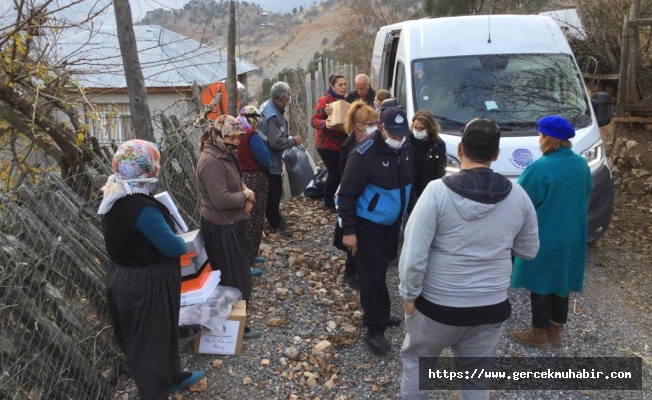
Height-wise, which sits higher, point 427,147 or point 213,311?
point 427,147

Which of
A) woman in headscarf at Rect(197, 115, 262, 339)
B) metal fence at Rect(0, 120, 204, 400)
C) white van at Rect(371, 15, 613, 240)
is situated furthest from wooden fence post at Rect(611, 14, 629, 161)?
metal fence at Rect(0, 120, 204, 400)

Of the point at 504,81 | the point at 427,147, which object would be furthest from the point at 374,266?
the point at 504,81

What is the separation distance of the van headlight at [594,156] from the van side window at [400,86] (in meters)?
2.03

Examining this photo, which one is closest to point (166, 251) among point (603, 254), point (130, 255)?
point (130, 255)

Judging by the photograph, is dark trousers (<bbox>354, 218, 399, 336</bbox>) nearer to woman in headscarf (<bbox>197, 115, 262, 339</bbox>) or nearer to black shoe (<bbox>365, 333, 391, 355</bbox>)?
black shoe (<bbox>365, 333, 391, 355</bbox>)

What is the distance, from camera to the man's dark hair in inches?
99.2

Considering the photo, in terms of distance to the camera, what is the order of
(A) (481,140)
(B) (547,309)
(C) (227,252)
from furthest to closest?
(C) (227,252) → (B) (547,309) → (A) (481,140)

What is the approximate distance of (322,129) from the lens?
22.4ft

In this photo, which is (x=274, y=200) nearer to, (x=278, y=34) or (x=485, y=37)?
(x=485, y=37)

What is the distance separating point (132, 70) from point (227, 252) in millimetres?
1953

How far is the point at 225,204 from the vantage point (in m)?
3.92

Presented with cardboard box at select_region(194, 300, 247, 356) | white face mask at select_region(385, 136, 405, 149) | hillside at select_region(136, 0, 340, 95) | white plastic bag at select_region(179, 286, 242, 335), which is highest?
hillside at select_region(136, 0, 340, 95)

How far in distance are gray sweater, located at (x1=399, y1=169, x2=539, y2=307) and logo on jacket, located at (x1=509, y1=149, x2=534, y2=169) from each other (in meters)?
2.32

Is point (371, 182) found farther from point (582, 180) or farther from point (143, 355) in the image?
point (143, 355)
